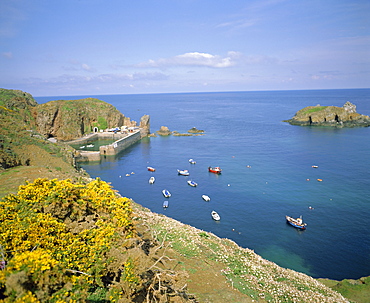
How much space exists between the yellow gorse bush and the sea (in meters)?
26.7

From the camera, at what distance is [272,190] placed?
54.8 meters

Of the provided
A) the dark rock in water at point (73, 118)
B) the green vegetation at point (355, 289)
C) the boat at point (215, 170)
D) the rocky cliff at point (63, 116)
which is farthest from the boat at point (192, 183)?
the dark rock in water at point (73, 118)

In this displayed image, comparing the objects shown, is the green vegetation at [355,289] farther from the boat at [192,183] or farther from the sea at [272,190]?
the boat at [192,183]

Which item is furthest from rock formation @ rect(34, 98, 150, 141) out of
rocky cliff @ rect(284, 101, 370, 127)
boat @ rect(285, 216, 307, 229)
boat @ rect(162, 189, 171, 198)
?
rocky cliff @ rect(284, 101, 370, 127)

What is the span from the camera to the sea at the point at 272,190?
1413 inches

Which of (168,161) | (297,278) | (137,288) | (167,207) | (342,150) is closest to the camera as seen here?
(137,288)

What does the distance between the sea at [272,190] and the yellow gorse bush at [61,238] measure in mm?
26743

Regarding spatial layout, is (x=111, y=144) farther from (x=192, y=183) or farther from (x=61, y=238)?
(x=61, y=238)

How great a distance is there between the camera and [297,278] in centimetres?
2314

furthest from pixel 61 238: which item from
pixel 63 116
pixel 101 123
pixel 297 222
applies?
pixel 101 123

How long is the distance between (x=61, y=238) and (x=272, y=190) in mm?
49156

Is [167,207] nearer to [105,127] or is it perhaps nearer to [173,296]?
[173,296]

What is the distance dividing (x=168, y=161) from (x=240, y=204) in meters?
A: 34.4

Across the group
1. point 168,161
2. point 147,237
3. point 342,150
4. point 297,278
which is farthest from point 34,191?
point 342,150
